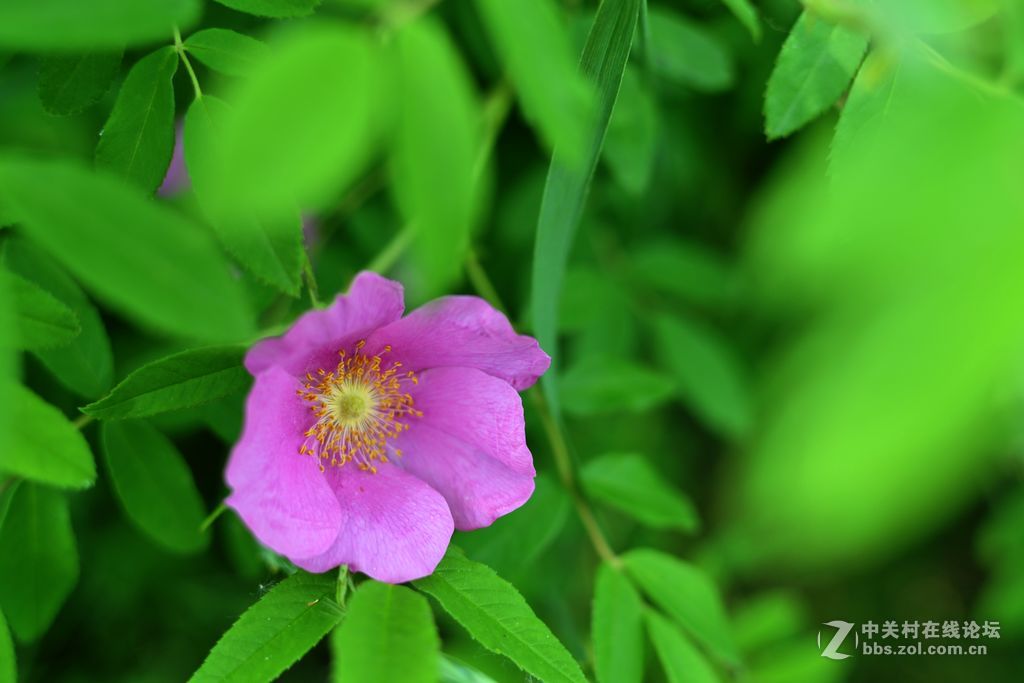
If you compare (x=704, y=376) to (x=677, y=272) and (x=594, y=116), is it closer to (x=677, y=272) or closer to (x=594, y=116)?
(x=677, y=272)

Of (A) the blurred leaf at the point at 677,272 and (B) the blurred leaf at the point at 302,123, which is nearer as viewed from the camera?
(B) the blurred leaf at the point at 302,123

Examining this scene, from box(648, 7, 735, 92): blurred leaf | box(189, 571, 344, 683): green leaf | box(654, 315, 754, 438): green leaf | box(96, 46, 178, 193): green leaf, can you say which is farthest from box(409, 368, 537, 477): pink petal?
box(654, 315, 754, 438): green leaf

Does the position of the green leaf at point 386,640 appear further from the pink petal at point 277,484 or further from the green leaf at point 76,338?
the green leaf at point 76,338

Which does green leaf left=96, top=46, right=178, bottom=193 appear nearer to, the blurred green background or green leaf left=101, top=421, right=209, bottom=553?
the blurred green background

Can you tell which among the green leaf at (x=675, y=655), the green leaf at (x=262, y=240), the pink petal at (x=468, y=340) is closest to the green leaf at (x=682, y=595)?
the green leaf at (x=675, y=655)

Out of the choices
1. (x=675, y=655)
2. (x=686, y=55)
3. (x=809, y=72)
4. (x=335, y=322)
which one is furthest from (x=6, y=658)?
(x=686, y=55)

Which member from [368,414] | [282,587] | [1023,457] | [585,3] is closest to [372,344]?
[368,414]
